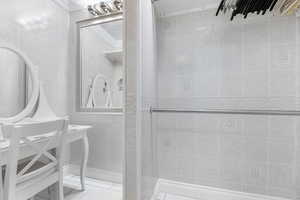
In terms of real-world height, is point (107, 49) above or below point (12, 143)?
above

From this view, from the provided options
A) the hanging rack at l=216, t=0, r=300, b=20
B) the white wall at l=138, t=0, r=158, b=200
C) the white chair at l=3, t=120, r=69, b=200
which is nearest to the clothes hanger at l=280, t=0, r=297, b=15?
the hanging rack at l=216, t=0, r=300, b=20

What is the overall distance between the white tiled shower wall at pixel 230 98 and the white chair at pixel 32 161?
2.83 ft

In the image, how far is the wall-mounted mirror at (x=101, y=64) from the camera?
6.31 ft

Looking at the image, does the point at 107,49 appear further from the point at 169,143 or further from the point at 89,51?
the point at 169,143

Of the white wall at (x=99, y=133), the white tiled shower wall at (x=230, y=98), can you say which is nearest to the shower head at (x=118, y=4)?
the white wall at (x=99, y=133)

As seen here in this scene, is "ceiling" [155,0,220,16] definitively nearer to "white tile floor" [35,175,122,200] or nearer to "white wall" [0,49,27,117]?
"white wall" [0,49,27,117]

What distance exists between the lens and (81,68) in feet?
6.70

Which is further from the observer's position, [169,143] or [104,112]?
[104,112]

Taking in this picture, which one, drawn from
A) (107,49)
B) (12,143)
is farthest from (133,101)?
(107,49)

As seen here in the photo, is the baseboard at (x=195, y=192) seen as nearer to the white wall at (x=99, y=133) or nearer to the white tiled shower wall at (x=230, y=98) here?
the white tiled shower wall at (x=230, y=98)

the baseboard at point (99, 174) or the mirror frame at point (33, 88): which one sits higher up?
the mirror frame at point (33, 88)

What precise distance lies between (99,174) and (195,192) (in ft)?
3.52

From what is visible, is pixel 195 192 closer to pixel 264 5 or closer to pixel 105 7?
pixel 264 5

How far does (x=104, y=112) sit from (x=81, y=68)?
0.62 meters
